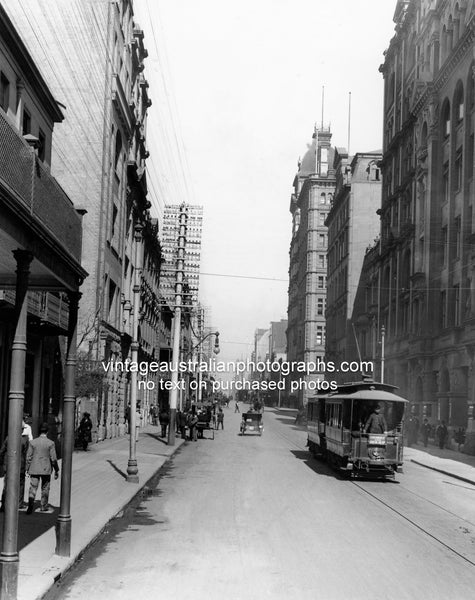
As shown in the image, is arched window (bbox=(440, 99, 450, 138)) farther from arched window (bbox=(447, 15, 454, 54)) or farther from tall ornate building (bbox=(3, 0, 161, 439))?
tall ornate building (bbox=(3, 0, 161, 439))

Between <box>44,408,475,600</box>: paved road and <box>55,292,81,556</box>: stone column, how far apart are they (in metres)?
0.46

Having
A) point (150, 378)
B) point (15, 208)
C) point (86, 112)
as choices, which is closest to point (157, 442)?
point (86, 112)

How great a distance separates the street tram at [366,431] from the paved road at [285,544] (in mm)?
1375

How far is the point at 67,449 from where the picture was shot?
11633 millimetres

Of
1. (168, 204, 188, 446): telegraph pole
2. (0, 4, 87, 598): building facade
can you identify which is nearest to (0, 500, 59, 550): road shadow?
(0, 4, 87, 598): building facade

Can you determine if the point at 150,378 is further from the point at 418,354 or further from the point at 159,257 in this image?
the point at 418,354

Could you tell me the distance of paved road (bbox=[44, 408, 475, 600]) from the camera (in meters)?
9.71

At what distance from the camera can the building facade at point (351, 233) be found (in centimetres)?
8656

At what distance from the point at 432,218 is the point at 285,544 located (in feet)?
127

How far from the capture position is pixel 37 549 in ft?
37.4

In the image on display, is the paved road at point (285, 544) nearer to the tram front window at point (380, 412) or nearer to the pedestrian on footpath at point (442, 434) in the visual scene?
the tram front window at point (380, 412)

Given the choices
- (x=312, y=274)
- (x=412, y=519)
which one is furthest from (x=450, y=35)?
(x=312, y=274)

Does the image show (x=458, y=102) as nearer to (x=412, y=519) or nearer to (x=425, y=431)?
(x=425, y=431)

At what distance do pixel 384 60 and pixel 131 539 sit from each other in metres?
65.5
